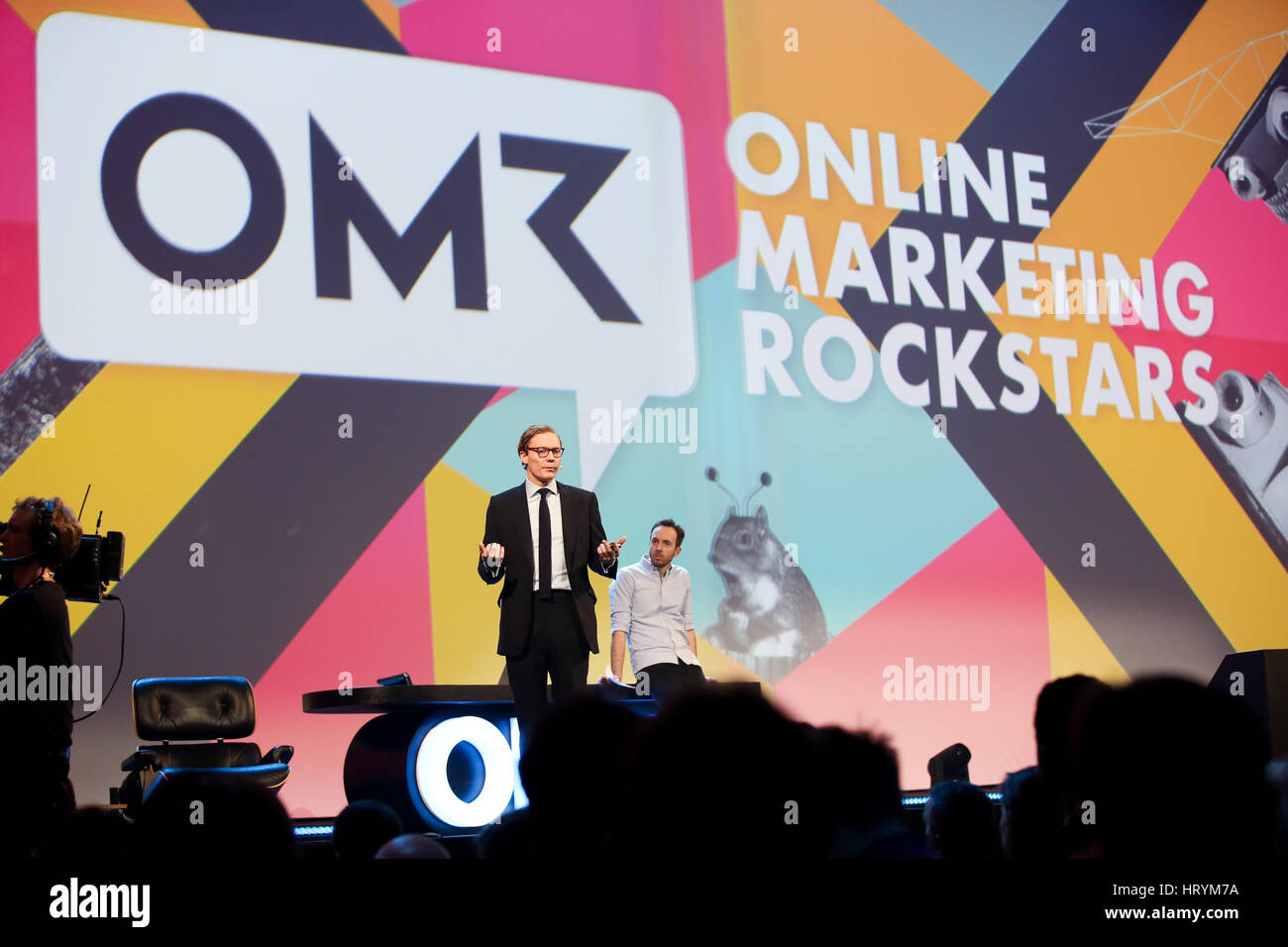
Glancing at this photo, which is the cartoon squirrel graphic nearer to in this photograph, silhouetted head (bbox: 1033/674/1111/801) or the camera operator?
the camera operator

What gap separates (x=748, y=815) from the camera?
1.04 metres

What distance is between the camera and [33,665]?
2.56m

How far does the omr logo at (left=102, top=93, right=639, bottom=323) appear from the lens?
494cm

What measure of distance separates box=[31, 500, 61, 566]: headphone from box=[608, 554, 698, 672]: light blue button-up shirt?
8.43 ft

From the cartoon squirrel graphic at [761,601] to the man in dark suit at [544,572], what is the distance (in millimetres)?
1773

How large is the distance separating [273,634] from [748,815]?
14.3ft

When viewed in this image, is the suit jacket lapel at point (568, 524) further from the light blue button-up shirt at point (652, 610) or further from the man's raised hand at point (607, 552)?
the light blue button-up shirt at point (652, 610)

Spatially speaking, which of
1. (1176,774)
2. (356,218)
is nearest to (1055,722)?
(1176,774)

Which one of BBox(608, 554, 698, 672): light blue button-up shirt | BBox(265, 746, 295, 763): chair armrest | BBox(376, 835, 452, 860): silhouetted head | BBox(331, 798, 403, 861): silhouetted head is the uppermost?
BBox(608, 554, 698, 672): light blue button-up shirt

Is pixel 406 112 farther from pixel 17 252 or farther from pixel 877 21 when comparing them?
pixel 877 21

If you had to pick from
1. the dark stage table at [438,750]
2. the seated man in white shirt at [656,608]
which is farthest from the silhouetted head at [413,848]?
the seated man in white shirt at [656,608]

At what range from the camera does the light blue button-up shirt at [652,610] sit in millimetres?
4961

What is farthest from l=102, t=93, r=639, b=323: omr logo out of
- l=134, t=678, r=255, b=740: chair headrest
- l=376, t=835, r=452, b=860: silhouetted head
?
l=376, t=835, r=452, b=860: silhouetted head
